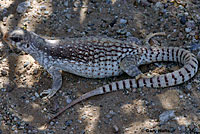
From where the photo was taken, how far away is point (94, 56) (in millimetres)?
6613

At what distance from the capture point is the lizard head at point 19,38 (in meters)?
6.43

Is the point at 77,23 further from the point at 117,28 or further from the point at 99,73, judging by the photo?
the point at 99,73

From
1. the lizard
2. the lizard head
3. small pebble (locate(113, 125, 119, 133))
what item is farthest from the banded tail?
the lizard head

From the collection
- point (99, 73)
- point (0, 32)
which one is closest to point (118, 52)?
point (99, 73)

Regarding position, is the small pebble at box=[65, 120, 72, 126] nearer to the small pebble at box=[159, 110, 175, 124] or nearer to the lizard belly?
the lizard belly

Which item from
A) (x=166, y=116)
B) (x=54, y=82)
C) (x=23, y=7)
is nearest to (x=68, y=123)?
(x=54, y=82)

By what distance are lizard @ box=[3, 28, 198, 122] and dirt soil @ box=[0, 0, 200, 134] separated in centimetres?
20

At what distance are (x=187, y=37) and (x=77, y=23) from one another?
9.82ft

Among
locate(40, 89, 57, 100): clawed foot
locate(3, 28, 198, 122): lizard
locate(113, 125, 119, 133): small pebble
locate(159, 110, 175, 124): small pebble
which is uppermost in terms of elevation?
locate(3, 28, 198, 122): lizard

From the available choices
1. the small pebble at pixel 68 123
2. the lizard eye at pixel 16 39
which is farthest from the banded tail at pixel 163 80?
the lizard eye at pixel 16 39

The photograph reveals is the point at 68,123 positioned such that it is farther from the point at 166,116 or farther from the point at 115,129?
the point at 166,116

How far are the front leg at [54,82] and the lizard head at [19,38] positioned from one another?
763 millimetres

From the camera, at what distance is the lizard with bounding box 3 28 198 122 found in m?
6.44

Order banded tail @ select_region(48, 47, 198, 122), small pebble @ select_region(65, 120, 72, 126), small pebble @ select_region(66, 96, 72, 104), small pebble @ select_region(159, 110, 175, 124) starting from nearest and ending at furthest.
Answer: small pebble @ select_region(159, 110, 175, 124)
small pebble @ select_region(65, 120, 72, 126)
banded tail @ select_region(48, 47, 198, 122)
small pebble @ select_region(66, 96, 72, 104)
